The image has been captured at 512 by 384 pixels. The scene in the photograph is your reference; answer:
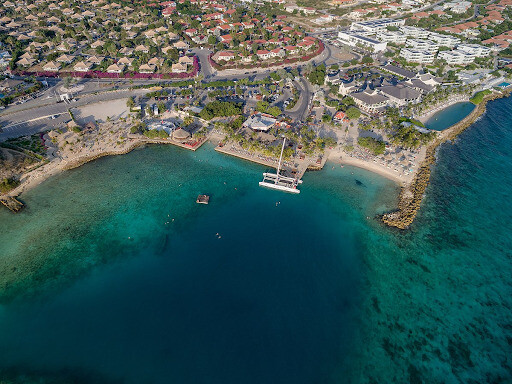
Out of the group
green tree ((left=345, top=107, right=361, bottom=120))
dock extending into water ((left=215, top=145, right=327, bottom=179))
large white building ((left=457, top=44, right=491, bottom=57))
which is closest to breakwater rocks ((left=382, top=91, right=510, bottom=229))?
dock extending into water ((left=215, top=145, right=327, bottom=179))

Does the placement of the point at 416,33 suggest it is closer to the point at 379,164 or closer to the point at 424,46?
the point at 424,46

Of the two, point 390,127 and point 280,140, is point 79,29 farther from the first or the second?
point 390,127

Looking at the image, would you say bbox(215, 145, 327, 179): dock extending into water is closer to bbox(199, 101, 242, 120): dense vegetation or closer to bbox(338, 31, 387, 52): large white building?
bbox(199, 101, 242, 120): dense vegetation

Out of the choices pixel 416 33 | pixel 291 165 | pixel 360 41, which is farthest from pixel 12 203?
pixel 416 33

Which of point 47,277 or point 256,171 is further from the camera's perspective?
point 256,171

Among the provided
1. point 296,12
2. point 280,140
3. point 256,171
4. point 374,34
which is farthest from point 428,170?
point 296,12

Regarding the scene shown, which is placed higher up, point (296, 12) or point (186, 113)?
point (296, 12)

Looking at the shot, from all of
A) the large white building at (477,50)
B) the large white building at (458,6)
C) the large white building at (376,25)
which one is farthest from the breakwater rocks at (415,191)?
the large white building at (458,6)
